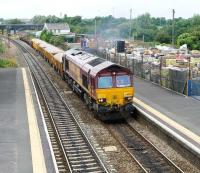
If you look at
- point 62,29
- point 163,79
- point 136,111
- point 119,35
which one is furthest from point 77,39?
point 136,111

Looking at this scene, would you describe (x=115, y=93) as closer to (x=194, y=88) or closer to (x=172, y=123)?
(x=172, y=123)

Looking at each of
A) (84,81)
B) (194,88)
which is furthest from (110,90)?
(194,88)

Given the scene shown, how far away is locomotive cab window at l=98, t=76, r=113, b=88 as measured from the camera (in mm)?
20375

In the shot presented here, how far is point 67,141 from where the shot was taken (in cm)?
1750

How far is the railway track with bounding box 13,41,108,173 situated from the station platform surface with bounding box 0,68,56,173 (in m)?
0.64

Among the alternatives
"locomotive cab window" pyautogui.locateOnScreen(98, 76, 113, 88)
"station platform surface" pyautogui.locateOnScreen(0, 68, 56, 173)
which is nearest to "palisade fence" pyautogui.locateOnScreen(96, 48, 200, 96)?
"locomotive cab window" pyautogui.locateOnScreen(98, 76, 113, 88)

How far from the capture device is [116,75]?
67.9 feet

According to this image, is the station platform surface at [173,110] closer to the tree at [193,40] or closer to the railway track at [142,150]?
the railway track at [142,150]

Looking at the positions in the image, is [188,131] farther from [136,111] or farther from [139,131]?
[136,111]

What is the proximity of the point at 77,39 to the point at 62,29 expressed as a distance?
94.2ft

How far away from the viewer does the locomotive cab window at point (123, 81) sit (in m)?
20.7

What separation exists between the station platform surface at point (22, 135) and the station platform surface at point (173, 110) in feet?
17.0

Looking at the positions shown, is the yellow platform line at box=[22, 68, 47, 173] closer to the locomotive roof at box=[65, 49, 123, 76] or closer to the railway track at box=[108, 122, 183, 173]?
the railway track at box=[108, 122, 183, 173]

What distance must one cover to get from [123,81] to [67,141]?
4.84 m
